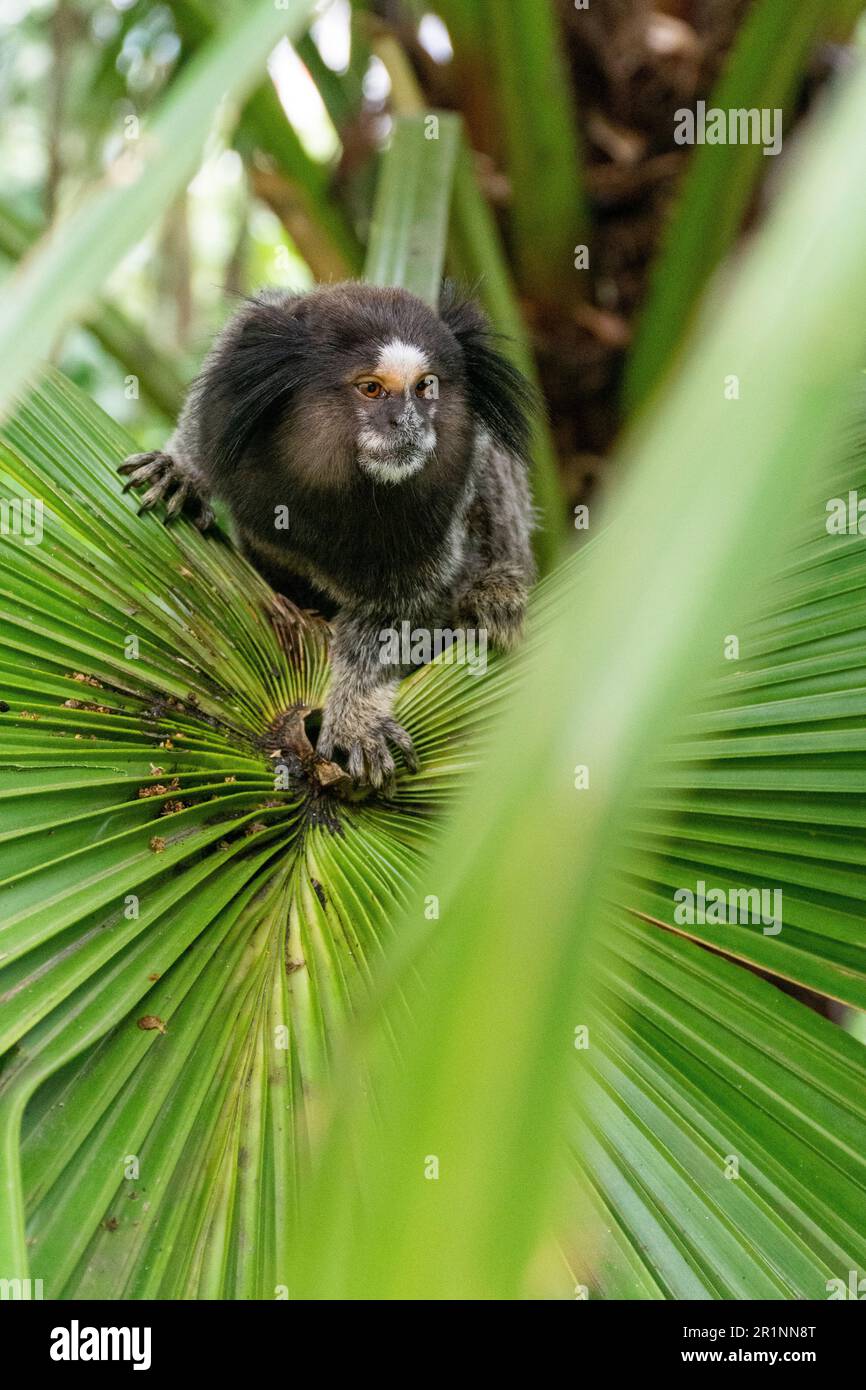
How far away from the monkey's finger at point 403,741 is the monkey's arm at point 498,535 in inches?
22.0

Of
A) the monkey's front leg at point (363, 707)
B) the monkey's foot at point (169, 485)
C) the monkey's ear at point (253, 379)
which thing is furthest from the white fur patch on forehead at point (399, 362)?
the monkey's front leg at point (363, 707)

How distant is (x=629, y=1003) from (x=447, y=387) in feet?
4.83

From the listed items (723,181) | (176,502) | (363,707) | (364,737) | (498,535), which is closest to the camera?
(364,737)

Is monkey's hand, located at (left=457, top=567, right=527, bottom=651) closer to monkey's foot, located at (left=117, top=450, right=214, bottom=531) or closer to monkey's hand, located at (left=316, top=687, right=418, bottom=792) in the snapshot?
monkey's hand, located at (left=316, top=687, right=418, bottom=792)

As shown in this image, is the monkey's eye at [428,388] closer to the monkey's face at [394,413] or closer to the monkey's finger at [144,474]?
the monkey's face at [394,413]

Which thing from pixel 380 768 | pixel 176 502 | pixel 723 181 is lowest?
pixel 380 768

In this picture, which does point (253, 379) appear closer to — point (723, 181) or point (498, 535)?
point (498, 535)

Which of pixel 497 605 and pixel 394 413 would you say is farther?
pixel 497 605

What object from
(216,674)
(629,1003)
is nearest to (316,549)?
(216,674)

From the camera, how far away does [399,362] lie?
7.26ft

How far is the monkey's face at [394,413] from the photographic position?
220 centimetres

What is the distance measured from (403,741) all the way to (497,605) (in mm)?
565

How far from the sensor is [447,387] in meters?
2.40

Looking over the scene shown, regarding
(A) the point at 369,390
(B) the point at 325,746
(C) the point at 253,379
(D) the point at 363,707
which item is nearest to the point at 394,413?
(A) the point at 369,390
